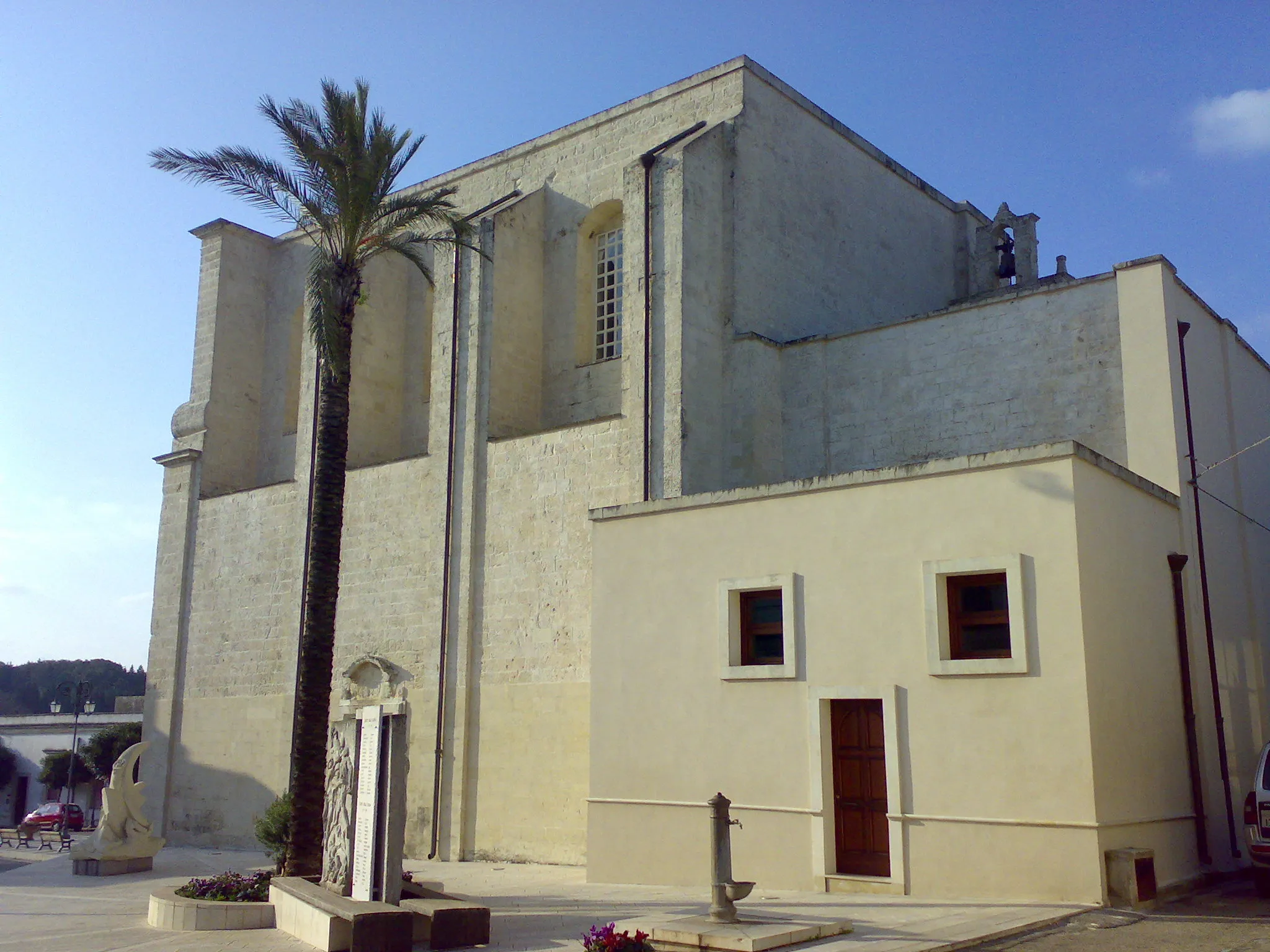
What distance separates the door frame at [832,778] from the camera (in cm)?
1172

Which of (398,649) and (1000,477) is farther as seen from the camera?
(398,649)

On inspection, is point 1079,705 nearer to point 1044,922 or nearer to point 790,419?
point 1044,922

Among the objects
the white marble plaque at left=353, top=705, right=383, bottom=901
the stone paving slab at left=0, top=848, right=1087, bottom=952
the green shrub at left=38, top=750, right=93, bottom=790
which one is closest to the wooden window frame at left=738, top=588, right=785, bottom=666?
the stone paving slab at left=0, top=848, right=1087, bottom=952

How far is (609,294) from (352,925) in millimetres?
13135

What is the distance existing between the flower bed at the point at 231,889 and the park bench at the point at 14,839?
807 inches

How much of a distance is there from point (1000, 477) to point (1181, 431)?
404cm

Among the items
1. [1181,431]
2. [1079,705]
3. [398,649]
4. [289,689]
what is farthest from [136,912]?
[1181,431]

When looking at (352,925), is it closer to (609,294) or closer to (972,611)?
(972,611)

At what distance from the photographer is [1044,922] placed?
9.81 meters

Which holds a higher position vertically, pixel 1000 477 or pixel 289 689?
pixel 1000 477

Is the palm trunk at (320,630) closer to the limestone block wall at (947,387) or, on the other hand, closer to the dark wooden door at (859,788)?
the dark wooden door at (859,788)

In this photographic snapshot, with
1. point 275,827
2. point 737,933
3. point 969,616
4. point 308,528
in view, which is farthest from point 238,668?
point 737,933

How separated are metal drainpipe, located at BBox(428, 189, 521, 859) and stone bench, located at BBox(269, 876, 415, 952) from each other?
26.4 ft

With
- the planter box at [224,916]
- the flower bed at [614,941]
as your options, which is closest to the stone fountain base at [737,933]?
the flower bed at [614,941]
